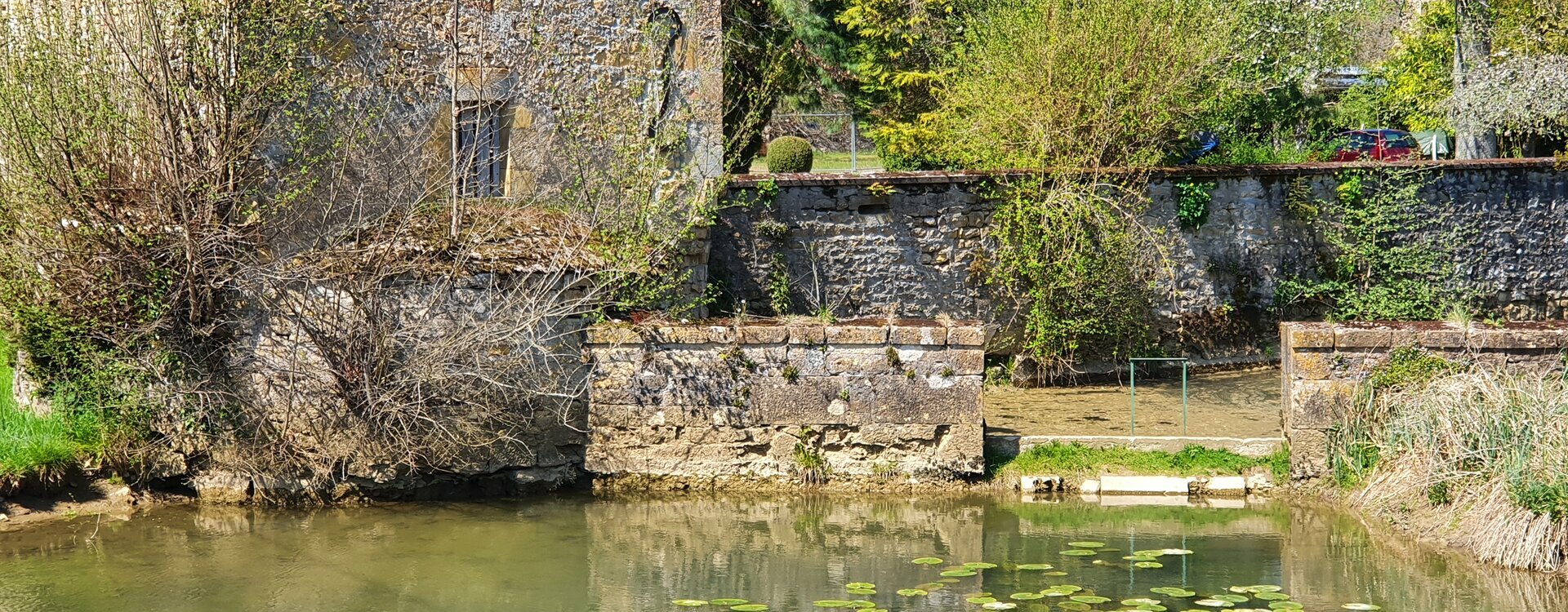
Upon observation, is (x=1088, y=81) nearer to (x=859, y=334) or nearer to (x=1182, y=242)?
(x=1182, y=242)

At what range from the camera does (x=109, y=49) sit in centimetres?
933

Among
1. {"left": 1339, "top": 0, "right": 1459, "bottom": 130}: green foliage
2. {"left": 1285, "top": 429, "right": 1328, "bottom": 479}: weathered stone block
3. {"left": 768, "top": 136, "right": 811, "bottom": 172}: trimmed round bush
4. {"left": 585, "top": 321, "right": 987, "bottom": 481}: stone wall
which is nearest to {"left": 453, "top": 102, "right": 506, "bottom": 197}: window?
{"left": 585, "top": 321, "right": 987, "bottom": 481}: stone wall

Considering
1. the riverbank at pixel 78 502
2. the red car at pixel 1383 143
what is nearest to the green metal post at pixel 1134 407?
the riverbank at pixel 78 502

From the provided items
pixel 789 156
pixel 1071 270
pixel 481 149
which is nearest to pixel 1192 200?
pixel 1071 270

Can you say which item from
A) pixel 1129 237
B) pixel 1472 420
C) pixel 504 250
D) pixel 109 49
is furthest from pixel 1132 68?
pixel 109 49

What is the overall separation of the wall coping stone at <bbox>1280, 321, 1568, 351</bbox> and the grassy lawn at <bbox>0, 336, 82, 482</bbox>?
28.4ft

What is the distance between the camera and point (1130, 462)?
32.2ft

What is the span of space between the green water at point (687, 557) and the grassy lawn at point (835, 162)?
15878mm

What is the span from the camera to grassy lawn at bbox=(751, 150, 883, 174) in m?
25.4

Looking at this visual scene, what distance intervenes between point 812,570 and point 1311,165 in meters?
8.50

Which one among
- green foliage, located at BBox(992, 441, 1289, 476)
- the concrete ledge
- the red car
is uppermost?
the red car

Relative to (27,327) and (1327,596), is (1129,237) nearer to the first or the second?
(1327,596)

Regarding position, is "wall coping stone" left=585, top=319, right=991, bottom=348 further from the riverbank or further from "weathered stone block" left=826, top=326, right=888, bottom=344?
the riverbank

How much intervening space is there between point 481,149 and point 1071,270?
19.1 feet
